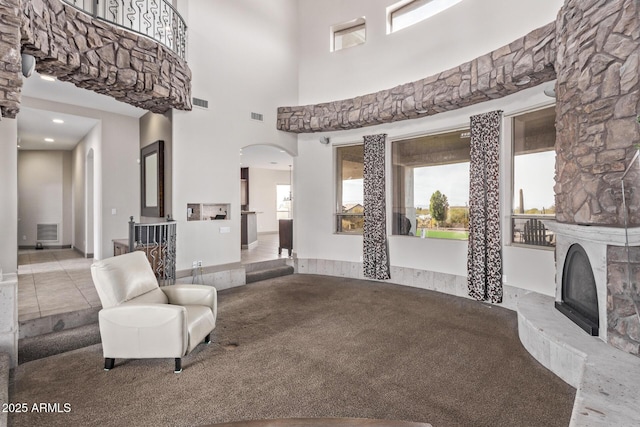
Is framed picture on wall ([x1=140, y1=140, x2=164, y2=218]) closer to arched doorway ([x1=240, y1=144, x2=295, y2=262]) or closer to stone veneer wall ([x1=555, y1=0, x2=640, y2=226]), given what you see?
arched doorway ([x1=240, y1=144, x2=295, y2=262])

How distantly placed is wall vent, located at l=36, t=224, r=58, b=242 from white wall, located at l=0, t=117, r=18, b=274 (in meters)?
4.50

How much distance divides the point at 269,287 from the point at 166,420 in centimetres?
366

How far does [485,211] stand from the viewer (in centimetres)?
491

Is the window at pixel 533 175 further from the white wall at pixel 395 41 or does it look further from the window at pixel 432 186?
the white wall at pixel 395 41

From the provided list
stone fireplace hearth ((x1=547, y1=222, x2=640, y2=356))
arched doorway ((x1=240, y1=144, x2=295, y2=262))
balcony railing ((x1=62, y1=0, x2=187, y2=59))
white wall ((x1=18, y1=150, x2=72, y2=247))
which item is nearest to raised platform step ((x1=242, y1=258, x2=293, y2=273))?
balcony railing ((x1=62, y1=0, x2=187, y2=59))

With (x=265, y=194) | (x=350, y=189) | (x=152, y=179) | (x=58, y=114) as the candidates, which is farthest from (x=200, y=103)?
(x=265, y=194)

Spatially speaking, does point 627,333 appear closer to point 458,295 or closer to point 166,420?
point 458,295

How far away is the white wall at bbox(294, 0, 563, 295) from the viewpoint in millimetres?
4555

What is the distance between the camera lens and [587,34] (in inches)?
116

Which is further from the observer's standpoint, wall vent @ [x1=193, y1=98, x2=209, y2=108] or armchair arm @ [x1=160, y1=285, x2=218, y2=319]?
wall vent @ [x1=193, y1=98, x2=209, y2=108]

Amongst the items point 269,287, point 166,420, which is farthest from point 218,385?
point 269,287

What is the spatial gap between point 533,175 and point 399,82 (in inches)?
108

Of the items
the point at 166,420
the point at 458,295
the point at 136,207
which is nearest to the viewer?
the point at 166,420

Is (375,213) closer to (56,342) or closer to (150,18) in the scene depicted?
(150,18)
